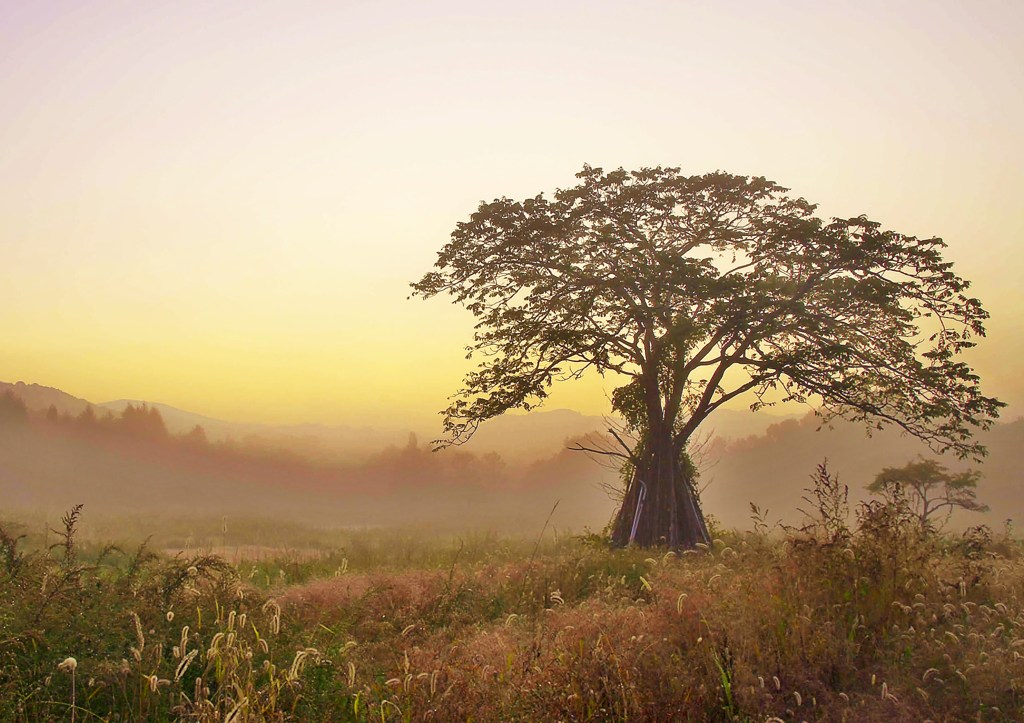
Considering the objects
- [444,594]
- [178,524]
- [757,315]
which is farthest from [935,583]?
[178,524]

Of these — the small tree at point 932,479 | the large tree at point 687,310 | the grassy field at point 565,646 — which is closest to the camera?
the grassy field at point 565,646

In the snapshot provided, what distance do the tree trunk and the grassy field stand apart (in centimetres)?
1154

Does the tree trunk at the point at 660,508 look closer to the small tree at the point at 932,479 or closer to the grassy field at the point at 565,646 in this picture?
the grassy field at the point at 565,646

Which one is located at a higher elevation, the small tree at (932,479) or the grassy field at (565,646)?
the small tree at (932,479)

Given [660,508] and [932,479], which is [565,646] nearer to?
[660,508]

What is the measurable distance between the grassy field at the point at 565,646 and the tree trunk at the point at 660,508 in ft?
37.9

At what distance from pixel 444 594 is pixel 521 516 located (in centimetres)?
3721

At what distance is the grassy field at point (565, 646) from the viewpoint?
6094 mm

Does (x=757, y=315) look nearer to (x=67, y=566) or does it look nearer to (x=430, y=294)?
(x=430, y=294)

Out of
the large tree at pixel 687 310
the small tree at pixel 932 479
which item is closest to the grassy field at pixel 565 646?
the large tree at pixel 687 310

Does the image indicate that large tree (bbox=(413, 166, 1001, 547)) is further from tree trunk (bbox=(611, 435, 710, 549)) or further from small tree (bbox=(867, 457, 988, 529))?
small tree (bbox=(867, 457, 988, 529))

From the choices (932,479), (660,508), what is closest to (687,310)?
(660,508)

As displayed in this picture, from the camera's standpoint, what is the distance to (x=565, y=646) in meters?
7.39

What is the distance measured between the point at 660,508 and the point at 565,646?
15884 millimetres
